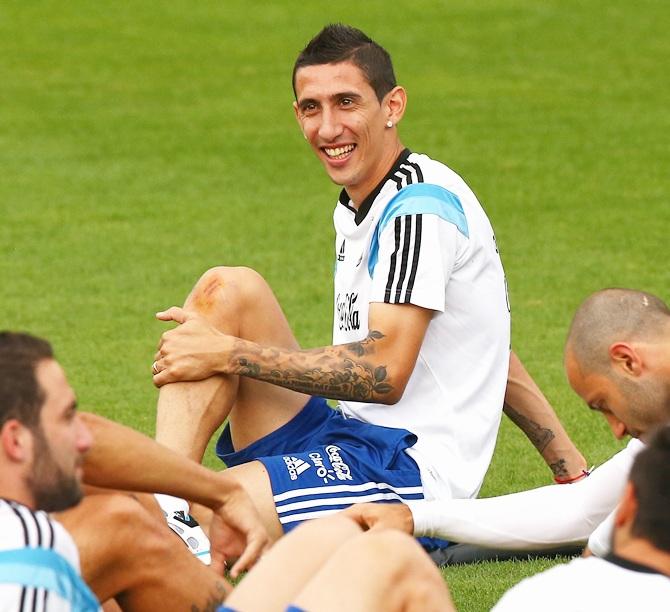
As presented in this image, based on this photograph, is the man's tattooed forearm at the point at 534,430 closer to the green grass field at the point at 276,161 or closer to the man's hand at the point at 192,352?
the green grass field at the point at 276,161

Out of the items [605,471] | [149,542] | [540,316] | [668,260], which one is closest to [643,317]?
[605,471]

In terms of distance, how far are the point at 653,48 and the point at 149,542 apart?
624 inches

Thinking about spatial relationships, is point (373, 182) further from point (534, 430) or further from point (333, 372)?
point (534, 430)

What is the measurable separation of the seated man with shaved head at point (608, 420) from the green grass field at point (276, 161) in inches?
17.0

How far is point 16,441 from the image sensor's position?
3.85 m

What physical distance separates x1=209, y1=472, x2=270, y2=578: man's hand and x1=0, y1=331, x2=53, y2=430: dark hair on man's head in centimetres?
121

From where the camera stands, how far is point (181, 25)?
20891 millimetres

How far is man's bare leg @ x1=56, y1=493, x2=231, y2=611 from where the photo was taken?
4465 millimetres

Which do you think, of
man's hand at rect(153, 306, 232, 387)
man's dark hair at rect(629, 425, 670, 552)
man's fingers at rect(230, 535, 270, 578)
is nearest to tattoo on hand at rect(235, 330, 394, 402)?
man's hand at rect(153, 306, 232, 387)

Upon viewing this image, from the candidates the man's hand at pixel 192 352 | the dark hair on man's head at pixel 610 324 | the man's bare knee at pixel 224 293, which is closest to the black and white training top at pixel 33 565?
the dark hair on man's head at pixel 610 324

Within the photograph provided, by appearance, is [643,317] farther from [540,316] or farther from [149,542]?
[540,316]

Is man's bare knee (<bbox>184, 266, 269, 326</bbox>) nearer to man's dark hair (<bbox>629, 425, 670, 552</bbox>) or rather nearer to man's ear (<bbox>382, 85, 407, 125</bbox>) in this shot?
man's ear (<bbox>382, 85, 407, 125</bbox>)

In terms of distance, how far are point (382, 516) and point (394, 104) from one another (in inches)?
87.9

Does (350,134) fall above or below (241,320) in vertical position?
above
